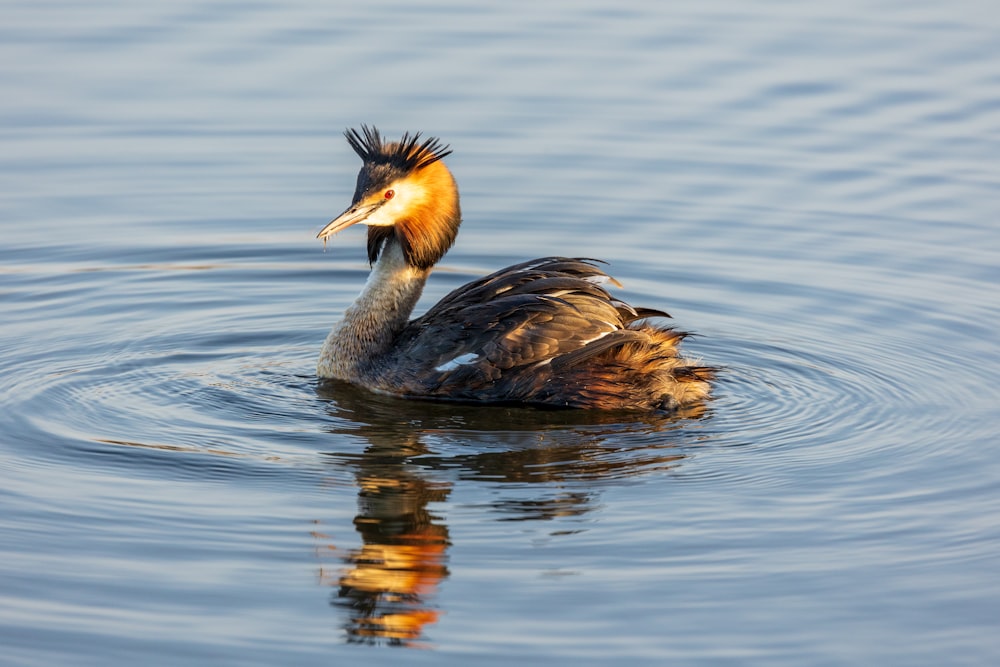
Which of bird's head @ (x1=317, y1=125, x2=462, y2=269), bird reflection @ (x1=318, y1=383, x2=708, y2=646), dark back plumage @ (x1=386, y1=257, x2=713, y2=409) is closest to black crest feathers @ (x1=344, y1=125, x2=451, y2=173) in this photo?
bird's head @ (x1=317, y1=125, x2=462, y2=269)

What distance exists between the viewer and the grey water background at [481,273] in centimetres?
655

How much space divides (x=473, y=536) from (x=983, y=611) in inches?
88.6

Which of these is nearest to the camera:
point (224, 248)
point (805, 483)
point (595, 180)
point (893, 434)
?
point (805, 483)

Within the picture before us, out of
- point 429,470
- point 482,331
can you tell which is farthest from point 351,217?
point 429,470

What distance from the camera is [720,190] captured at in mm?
12469

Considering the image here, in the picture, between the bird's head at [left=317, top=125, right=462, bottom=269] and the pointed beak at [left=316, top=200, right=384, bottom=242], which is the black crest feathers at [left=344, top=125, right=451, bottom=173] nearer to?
the bird's head at [left=317, top=125, right=462, bottom=269]

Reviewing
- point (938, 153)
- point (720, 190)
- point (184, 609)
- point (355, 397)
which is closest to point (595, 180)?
point (720, 190)

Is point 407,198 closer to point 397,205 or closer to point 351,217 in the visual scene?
point 397,205

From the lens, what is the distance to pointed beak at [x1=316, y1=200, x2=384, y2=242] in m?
9.20

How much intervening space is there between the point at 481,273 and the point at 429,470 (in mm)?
3735

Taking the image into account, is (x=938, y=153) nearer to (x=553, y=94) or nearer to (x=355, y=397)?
(x=553, y=94)

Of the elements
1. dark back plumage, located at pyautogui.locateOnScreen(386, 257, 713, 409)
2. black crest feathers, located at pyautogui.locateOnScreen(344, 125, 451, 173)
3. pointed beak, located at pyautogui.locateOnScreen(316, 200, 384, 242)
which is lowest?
dark back plumage, located at pyautogui.locateOnScreen(386, 257, 713, 409)

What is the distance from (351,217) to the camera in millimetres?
9367

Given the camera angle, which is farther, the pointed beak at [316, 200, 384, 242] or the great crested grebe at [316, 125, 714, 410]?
the pointed beak at [316, 200, 384, 242]
